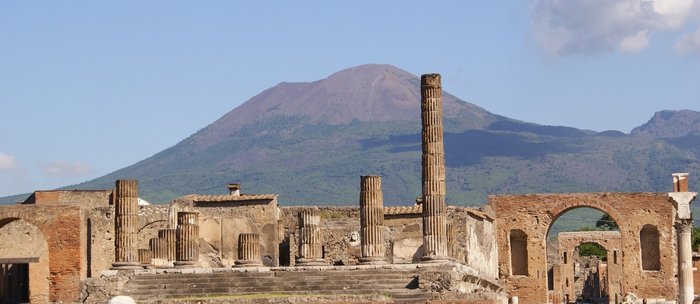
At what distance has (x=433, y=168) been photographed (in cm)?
4828

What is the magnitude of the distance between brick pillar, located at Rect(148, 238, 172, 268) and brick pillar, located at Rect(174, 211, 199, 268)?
831 mm

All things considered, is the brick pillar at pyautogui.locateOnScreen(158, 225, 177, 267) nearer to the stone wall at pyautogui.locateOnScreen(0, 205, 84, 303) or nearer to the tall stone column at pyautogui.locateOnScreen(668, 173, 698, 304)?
the stone wall at pyautogui.locateOnScreen(0, 205, 84, 303)

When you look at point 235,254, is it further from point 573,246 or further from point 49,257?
point 573,246

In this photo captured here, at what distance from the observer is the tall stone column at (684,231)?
2109 inches

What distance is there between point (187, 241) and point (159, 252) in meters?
1.62

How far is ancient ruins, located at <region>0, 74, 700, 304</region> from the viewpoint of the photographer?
4534cm

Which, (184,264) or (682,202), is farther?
(682,202)

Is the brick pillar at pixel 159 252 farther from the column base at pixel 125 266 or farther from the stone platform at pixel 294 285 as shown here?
the stone platform at pixel 294 285

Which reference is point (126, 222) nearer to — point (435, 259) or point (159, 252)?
point (159, 252)

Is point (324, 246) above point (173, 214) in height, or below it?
below

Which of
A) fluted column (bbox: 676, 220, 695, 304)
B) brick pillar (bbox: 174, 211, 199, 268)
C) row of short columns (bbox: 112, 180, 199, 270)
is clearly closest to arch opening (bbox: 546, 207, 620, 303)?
fluted column (bbox: 676, 220, 695, 304)

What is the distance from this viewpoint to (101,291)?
4556 centimetres

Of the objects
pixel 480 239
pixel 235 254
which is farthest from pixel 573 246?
pixel 235 254

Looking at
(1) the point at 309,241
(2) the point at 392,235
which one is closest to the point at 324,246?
(2) the point at 392,235
